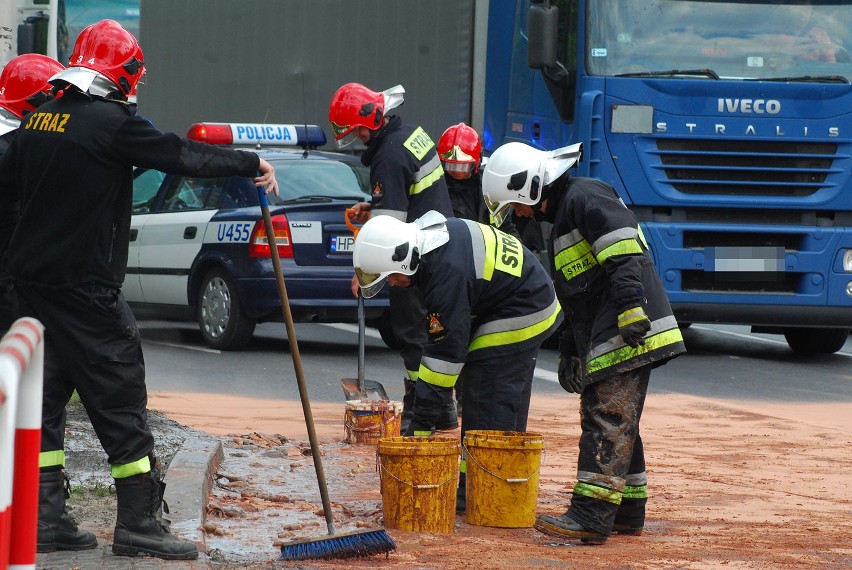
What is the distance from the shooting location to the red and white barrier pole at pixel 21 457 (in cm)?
264

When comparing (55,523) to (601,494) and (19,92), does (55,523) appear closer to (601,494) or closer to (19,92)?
(19,92)

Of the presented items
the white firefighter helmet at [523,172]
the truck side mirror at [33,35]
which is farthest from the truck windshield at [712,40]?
the white firefighter helmet at [523,172]

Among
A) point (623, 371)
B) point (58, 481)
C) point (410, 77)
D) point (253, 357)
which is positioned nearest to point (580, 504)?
point (623, 371)

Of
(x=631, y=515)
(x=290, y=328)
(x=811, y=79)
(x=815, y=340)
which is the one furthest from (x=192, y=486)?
(x=815, y=340)

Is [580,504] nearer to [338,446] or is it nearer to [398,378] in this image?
[338,446]

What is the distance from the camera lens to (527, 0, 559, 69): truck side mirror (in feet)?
38.6

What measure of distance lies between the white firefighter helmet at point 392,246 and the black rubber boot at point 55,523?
157 centimetres

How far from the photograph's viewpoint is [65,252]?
16.7ft

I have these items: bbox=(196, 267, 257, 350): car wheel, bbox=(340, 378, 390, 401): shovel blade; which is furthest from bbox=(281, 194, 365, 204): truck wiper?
bbox=(340, 378, 390, 401): shovel blade

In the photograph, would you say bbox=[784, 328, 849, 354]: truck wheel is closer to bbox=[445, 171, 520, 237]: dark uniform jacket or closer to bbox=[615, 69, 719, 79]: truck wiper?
bbox=[615, 69, 719, 79]: truck wiper

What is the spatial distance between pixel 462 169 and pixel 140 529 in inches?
202

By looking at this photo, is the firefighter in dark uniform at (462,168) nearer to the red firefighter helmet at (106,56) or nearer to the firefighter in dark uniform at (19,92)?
the firefighter in dark uniform at (19,92)

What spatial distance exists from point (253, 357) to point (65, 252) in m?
6.76

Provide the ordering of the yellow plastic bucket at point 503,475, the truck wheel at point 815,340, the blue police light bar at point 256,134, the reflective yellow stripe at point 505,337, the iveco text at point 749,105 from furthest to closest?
the truck wheel at point 815,340 → the blue police light bar at point 256,134 → the iveco text at point 749,105 → the reflective yellow stripe at point 505,337 → the yellow plastic bucket at point 503,475
